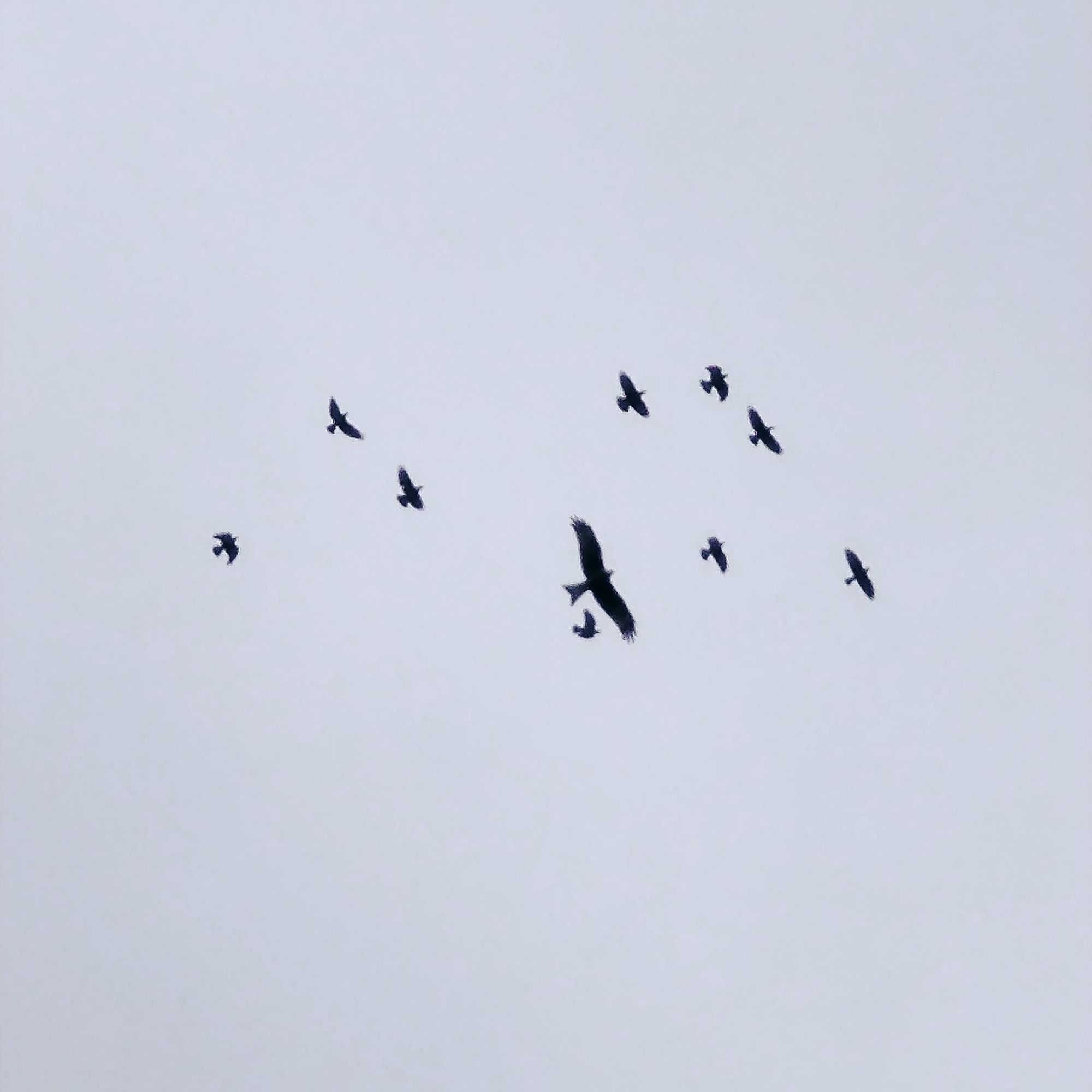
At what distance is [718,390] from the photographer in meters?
39.8

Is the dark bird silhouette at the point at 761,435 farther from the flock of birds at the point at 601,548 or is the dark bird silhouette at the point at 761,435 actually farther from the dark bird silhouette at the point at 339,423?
the dark bird silhouette at the point at 339,423

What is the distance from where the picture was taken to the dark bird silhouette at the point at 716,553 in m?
40.9

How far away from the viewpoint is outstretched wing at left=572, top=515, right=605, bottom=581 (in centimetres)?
2623

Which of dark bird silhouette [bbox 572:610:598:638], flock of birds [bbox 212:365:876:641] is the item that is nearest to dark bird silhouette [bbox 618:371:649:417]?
flock of birds [bbox 212:365:876:641]

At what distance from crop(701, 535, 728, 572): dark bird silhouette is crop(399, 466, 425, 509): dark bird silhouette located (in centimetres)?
984

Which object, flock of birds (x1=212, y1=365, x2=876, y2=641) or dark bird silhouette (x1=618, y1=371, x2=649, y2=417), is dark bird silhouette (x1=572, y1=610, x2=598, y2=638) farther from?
dark bird silhouette (x1=618, y1=371, x2=649, y2=417)

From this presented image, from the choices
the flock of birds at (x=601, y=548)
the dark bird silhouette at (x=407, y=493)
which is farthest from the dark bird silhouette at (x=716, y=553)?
the dark bird silhouette at (x=407, y=493)

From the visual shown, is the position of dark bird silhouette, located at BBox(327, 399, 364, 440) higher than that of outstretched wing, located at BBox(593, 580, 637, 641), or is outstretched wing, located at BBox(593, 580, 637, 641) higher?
dark bird silhouette, located at BBox(327, 399, 364, 440)

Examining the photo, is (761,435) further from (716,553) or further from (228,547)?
(228,547)

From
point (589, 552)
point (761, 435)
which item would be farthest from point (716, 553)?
point (589, 552)

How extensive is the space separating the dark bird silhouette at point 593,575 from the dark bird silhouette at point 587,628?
50.2 ft

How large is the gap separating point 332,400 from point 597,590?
17730 mm

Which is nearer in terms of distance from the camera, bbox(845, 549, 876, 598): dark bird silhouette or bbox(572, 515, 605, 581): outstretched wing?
bbox(572, 515, 605, 581): outstretched wing

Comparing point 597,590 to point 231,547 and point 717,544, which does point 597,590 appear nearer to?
point 717,544
